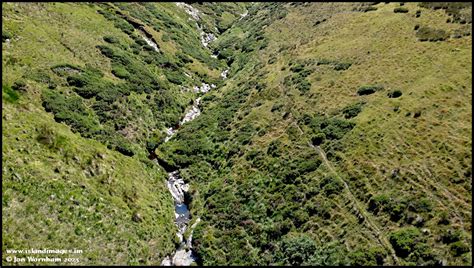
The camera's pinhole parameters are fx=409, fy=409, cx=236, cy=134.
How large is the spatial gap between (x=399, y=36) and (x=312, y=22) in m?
23.7

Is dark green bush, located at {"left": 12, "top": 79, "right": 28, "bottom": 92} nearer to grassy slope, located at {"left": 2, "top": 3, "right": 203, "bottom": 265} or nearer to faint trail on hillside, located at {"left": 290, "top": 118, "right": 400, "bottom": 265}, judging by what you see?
grassy slope, located at {"left": 2, "top": 3, "right": 203, "bottom": 265}

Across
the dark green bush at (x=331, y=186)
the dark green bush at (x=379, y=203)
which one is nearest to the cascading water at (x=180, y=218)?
the dark green bush at (x=331, y=186)

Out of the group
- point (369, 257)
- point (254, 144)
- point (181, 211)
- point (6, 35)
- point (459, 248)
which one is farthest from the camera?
point (6, 35)

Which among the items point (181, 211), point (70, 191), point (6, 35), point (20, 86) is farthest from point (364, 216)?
point (6, 35)

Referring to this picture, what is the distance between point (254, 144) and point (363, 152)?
43.6ft

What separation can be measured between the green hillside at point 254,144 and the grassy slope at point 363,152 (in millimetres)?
167

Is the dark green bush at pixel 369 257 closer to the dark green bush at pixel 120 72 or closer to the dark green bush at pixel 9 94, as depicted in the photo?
the dark green bush at pixel 9 94

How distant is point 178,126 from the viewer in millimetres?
58156

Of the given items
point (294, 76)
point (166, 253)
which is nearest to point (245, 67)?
point (294, 76)

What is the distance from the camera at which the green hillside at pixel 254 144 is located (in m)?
33.0

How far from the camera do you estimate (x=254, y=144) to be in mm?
48281

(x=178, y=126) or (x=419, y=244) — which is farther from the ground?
(x=419, y=244)

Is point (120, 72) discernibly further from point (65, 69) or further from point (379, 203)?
point (379, 203)

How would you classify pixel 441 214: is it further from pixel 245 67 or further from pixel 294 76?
pixel 245 67
